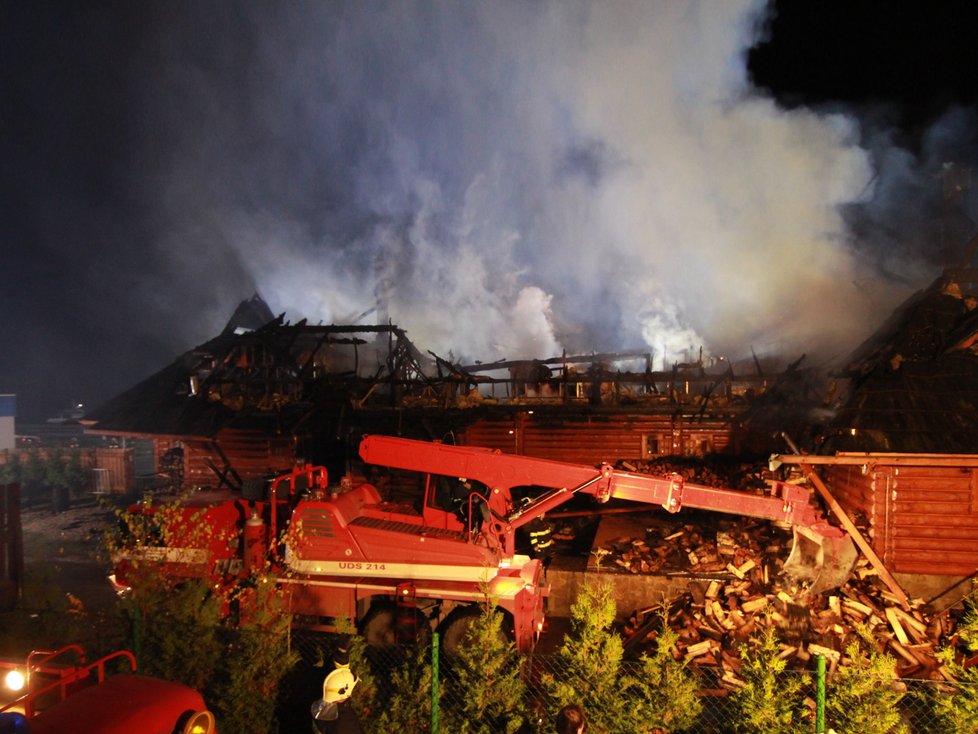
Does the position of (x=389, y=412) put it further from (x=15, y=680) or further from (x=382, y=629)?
(x=15, y=680)

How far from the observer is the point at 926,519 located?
9.19 m

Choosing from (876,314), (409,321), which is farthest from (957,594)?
(409,321)

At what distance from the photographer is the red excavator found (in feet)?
22.9

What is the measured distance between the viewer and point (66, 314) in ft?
126

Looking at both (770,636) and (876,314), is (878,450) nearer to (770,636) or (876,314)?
(770,636)

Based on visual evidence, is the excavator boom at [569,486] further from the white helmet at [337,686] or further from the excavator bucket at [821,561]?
the white helmet at [337,686]

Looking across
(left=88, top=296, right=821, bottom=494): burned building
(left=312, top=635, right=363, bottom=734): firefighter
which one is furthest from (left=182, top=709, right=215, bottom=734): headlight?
(left=88, top=296, right=821, bottom=494): burned building

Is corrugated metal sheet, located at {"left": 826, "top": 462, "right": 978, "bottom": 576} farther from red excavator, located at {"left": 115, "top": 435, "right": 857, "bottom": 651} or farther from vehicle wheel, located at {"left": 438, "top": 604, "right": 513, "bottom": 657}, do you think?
vehicle wheel, located at {"left": 438, "top": 604, "right": 513, "bottom": 657}

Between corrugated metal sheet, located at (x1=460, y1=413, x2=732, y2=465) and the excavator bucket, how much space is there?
23.7 feet

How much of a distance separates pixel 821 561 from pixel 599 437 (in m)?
7.93

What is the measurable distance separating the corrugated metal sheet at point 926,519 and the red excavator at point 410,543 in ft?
8.42

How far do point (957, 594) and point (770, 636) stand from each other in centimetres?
718

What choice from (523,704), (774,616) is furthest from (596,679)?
A: (774,616)

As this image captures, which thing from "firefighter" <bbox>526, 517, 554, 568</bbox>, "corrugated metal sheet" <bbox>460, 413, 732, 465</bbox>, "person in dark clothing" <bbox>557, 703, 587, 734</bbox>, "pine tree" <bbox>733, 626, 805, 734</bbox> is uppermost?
"corrugated metal sheet" <bbox>460, 413, 732, 465</bbox>
